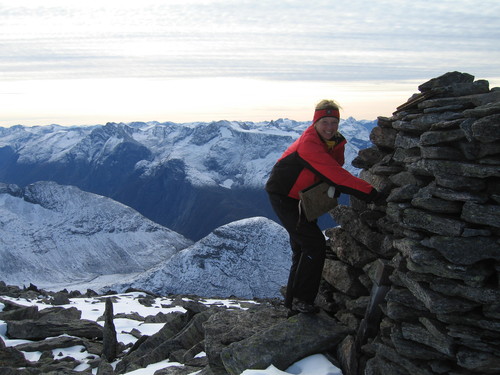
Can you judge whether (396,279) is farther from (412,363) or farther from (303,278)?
(303,278)

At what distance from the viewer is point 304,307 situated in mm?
13477

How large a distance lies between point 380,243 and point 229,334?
4.85 metres

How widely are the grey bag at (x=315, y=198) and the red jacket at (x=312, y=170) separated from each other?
253 mm

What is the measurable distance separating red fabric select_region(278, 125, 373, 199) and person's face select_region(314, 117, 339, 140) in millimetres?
142

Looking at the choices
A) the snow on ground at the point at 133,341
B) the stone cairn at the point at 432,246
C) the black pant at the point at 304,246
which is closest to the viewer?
the stone cairn at the point at 432,246

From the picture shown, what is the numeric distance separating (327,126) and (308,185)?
159 cm

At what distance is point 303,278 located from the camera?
43.8ft

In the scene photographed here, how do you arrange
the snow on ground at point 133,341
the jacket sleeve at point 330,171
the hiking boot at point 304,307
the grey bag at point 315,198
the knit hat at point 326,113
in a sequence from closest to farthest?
the jacket sleeve at point 330,171, the snow on ground at point 133,341, the knit hat at point 326,113, the grey bag at point 315,198, the hiking boot at point 304,307

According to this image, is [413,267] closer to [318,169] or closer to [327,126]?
[318,169]

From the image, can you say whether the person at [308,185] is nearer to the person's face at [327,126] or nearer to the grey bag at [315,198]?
the person's face at [327,126]

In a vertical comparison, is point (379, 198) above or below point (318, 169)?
below

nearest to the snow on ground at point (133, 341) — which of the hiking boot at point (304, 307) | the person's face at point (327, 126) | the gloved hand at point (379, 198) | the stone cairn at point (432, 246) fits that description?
the stone cairn at point (432, 246)

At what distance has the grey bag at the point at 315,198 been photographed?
12703mm

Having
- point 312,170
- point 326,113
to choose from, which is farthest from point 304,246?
point 326,113
